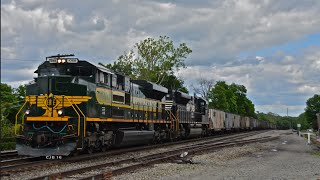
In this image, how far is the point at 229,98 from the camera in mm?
108438

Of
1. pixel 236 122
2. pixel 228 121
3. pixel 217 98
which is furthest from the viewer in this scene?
pixel 217 98

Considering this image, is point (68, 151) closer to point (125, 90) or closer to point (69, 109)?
point (69, 109)

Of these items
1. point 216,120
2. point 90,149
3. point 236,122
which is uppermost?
point 216,120

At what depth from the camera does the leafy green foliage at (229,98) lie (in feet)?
305

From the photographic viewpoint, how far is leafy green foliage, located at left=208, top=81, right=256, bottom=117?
9283 cm

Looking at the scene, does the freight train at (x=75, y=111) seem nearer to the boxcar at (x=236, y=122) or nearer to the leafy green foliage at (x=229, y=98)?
the boxcar at (x=236, y=122)

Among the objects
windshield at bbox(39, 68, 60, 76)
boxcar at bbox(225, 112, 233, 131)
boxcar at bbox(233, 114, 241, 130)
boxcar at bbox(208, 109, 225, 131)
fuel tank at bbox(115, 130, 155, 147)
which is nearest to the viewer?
windshield at bbox(39, 68, 60, 76)

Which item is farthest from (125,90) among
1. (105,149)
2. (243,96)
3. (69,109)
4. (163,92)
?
(243,96)

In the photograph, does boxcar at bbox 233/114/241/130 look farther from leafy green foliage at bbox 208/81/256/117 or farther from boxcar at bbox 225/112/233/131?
leafy green foliage at bbox 208/81/256/117

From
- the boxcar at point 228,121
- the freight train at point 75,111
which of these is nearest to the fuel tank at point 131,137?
the freight train at point 75,111

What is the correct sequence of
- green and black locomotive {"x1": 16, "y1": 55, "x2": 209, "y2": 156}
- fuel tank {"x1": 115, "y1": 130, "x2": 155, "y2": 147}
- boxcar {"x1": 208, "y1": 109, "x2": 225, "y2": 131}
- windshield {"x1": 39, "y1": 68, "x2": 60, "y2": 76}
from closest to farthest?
green and black locomotive {"x1": 16, "y1": 55, "x2": 209, "y2": 156} < windshield {"x1": 39, "y1": 68, "x2": 60, "y2": 76} < fuel tank {"x1": 115, "y1": 130, "x2": 155, "y2": 147} < boxcar {"x1": 208, "y1": 109, "x2": 225, "y2": 131}

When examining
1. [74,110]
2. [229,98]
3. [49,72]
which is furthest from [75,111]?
[229,98]

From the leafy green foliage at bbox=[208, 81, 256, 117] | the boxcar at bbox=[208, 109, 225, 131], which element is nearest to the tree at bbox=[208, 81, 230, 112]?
the leafy green foliage at bbox=[208, 81, 256, 117]

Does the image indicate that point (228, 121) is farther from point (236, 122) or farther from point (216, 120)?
point (216, 120)
